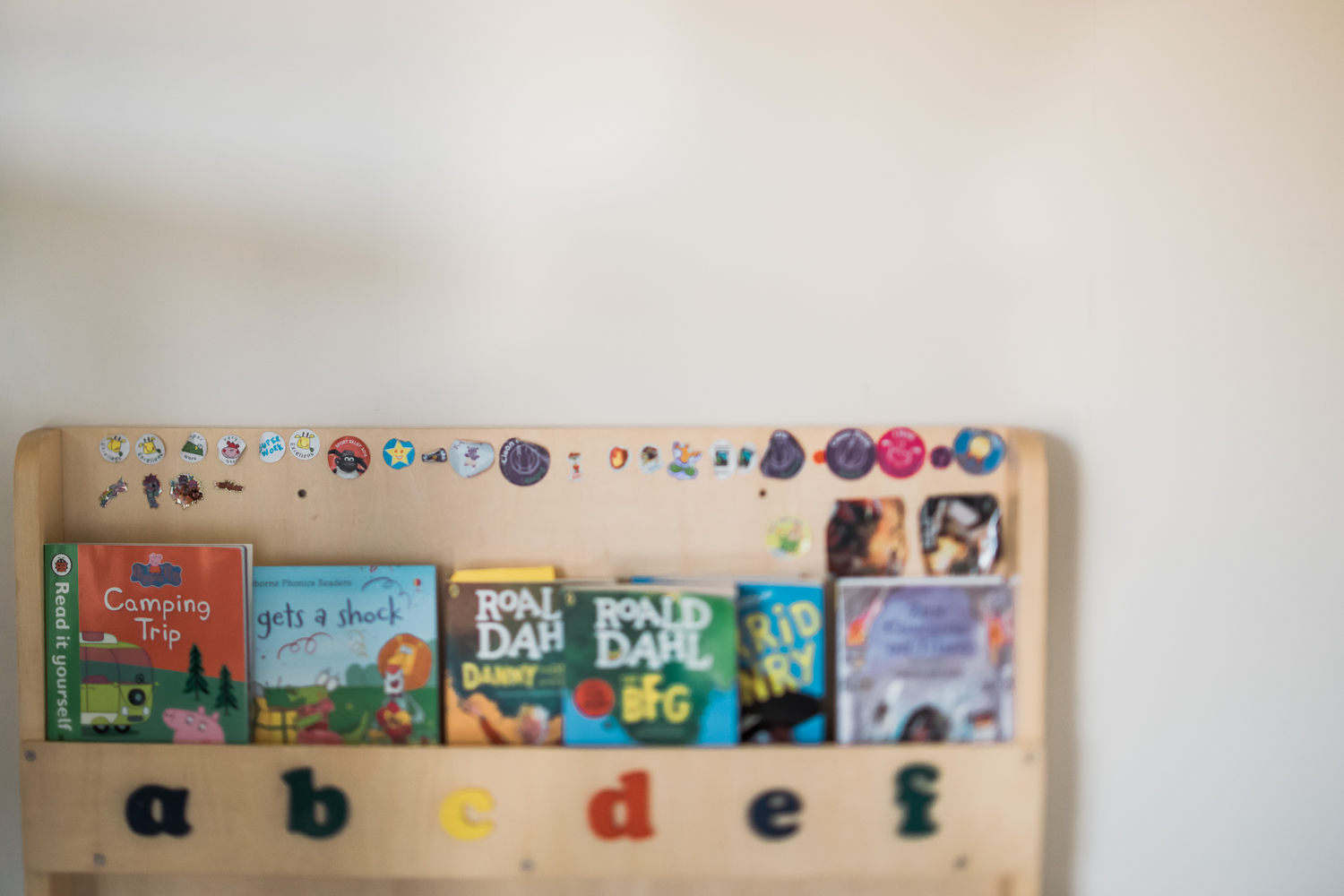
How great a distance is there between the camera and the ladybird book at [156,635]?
0.98 meters

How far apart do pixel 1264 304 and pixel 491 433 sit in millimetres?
983

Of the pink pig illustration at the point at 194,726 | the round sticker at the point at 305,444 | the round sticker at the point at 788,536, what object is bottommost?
the pink pig illustration at the point at 194,726

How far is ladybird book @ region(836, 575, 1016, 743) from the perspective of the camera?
0.97 m

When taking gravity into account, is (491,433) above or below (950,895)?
above

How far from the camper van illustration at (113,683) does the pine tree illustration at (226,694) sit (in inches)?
3.3

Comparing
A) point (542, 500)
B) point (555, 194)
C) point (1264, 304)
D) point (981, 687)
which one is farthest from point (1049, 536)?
point (555, 194)

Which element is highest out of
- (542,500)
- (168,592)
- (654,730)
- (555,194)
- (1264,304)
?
(555,194)

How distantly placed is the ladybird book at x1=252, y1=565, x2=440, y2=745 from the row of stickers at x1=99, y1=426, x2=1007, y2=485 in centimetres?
14

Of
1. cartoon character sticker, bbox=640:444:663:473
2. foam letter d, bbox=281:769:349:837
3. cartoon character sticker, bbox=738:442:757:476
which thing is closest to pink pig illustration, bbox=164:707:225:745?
foam letter d, bbox=281:769:349:837

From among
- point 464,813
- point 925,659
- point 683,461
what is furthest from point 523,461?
point 925,659

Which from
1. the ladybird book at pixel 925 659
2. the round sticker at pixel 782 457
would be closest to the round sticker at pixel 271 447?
the round sticker at pixel 782 457

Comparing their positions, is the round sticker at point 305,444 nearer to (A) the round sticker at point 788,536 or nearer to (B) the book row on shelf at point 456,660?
(B) the book row on shelf at point 456,660

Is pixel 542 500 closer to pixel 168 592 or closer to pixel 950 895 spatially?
pixel 168 592

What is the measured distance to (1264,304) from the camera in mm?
1020
